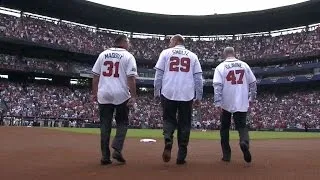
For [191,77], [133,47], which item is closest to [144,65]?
[133,47]

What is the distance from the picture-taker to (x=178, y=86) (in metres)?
8.23

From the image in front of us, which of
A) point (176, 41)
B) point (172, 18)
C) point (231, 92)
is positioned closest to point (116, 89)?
point (176, 41)

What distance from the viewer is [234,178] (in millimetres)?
6332

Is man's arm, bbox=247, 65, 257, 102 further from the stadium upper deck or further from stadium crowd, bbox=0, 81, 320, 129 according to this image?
the stadium upper deck

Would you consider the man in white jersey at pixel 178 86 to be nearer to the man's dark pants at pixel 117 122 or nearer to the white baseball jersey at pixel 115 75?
the white baseball jersey at pixel 115 75

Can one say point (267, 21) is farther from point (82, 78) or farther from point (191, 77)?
point (191, 77)

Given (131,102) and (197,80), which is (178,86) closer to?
(197,80)

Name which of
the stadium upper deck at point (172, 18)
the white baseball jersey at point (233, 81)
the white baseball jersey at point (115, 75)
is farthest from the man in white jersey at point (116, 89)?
the stadium upper deck at point (172, 18)

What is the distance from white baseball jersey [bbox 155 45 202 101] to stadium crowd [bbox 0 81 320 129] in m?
38.7

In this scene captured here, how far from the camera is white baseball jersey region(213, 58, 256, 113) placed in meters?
8.88

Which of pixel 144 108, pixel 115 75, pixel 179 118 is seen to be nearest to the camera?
pixel 115 75

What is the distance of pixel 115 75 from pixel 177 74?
115 centimetres

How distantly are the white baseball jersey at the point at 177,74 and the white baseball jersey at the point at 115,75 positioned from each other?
612mm

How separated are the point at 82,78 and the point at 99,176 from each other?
55.7 meters
